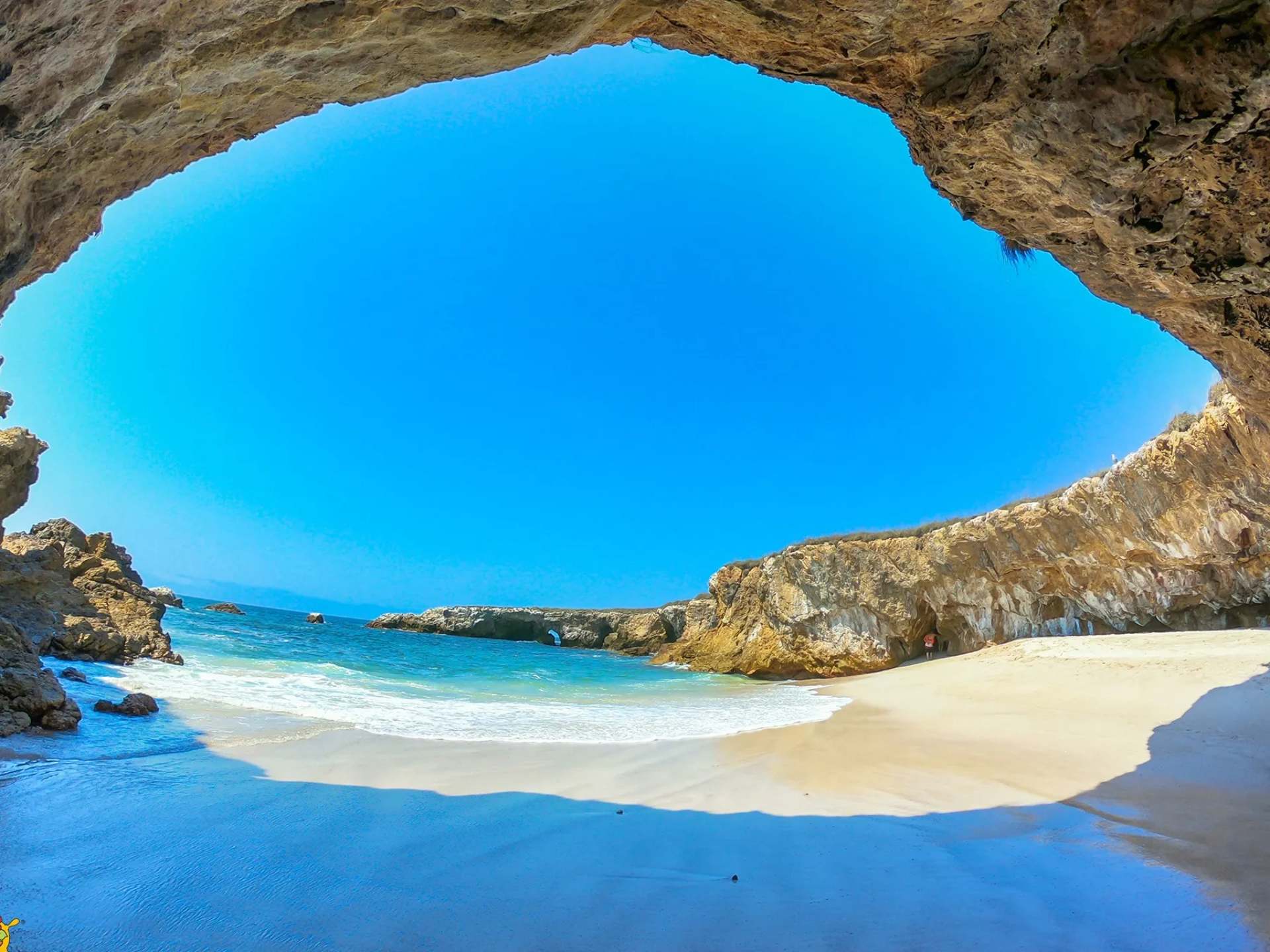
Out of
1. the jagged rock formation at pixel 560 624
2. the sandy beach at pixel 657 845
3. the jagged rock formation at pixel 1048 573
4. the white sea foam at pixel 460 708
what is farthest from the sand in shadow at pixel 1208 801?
the jagged rock formation at pixel 560 624

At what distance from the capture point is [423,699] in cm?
1217

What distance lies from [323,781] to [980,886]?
17.2 feet

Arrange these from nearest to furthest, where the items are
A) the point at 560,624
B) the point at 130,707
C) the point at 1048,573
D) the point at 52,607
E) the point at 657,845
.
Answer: the point at 657,845 < the point at 130,707 < the point at 52,607 < the point at 1048,573 < the point at 560,624

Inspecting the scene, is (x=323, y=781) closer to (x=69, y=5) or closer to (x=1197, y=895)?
(x=69, y=5)

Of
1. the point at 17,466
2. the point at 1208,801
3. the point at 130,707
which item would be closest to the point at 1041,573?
the point at 1208,801

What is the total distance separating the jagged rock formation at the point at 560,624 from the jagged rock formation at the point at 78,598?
3956 cm

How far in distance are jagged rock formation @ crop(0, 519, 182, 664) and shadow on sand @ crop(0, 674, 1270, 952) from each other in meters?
9.55

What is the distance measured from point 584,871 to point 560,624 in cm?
5961

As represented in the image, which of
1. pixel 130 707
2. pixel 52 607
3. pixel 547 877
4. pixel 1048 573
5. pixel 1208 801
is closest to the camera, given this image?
pixel 547 877

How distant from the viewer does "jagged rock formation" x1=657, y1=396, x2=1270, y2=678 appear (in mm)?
14680

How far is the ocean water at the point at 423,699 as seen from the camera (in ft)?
26.8

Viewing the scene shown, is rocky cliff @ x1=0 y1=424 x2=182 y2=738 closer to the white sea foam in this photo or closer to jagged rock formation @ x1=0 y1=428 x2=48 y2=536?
jagged rock formation @ x1=0 y1=428 x2=48 y2=536

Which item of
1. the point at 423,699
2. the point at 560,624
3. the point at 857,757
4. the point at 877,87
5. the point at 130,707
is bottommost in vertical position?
the point at 560,624

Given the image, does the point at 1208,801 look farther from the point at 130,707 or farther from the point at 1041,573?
the point at 1041,573
